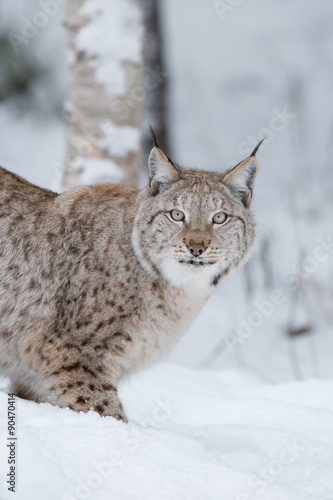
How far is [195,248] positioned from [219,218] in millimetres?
269

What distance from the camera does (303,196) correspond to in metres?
10.1

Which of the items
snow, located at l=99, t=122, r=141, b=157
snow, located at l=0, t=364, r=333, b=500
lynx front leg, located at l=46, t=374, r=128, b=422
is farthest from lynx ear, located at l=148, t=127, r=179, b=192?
snow, located at l=99, t=122, r=141, b=157

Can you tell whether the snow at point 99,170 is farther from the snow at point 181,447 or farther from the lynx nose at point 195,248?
the lynx nose at point 195,248

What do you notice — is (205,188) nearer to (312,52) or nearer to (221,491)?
(221,491)

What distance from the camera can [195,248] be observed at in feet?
10.1

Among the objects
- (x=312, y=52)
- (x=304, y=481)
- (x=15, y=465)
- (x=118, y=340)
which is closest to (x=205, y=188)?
(x=118, y=340)

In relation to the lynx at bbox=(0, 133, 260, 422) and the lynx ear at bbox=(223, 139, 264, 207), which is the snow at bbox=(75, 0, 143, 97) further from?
the lynx ear at bbox=(223, 139, 264, 207)

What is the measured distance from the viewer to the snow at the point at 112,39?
4996 millimetres

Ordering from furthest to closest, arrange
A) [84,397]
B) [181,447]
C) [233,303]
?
[233,303] < [84,397] < [181,447]

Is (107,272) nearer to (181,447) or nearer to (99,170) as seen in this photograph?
(181,447)

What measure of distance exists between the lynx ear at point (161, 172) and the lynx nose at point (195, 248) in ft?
1.30

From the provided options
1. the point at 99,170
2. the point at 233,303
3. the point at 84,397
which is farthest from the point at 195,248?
the point at 233,303

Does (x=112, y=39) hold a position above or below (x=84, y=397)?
above

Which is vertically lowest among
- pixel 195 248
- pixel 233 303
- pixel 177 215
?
pixel 233 303
